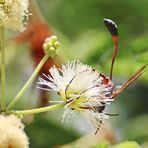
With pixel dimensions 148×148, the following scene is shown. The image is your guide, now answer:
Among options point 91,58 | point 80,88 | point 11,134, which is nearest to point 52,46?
point 80,88

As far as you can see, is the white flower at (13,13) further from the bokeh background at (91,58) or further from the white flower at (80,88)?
the bokeh background at (91,58)

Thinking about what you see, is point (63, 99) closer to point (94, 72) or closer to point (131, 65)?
point (94, 72)

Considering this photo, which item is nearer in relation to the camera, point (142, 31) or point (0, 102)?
point (0, 102)

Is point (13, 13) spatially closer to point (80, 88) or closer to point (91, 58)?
point (80, 88)

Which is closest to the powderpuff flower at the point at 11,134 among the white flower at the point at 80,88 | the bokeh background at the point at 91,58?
the white flower at the point at 80,88

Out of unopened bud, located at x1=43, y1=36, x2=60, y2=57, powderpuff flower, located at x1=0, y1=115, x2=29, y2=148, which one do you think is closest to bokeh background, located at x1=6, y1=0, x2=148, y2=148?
unopened bud, located at x1=43, y1=36, x2=60, y2=57

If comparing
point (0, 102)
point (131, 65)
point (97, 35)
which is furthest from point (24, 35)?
point (0, 102)

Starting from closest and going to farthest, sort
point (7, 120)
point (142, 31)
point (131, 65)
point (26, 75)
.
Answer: point (7, 120) → point (131, 65) → point (142, 31) → point (26, 75)
